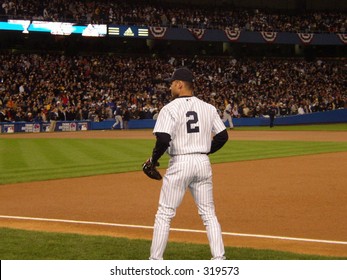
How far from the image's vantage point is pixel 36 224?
10031 mm

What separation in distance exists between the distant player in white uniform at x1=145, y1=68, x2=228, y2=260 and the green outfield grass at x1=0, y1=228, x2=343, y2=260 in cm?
97

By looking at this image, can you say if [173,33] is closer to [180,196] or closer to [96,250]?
[96,250]

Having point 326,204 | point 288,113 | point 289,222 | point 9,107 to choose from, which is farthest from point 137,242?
point 288,113

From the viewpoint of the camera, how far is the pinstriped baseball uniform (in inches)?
252

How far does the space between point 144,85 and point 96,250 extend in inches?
1607

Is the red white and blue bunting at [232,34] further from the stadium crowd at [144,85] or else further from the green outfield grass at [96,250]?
the green outfield grass at [96,250]

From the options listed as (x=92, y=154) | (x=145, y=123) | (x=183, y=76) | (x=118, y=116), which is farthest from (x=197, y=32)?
(x=183, y=76)

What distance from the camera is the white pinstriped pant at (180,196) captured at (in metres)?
6.39

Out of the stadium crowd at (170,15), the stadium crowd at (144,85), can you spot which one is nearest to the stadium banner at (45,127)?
the stadium crowd at (144,85)

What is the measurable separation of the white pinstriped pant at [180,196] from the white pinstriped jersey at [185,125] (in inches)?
3.6

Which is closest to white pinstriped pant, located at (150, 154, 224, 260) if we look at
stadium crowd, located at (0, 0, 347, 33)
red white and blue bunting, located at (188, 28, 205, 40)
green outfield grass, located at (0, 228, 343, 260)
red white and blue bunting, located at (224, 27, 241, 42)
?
green outfield grass, located at (0, 228, 343, 260)

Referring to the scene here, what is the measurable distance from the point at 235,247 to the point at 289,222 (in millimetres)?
2319

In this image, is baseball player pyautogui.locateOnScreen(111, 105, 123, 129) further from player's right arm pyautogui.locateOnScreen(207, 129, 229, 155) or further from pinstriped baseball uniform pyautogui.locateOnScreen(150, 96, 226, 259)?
pinstriped baseball uniform pyautogui.locateOnScreen(150, 96, 226, 259)

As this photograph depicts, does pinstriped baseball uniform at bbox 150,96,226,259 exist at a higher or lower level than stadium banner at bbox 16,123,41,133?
higher
